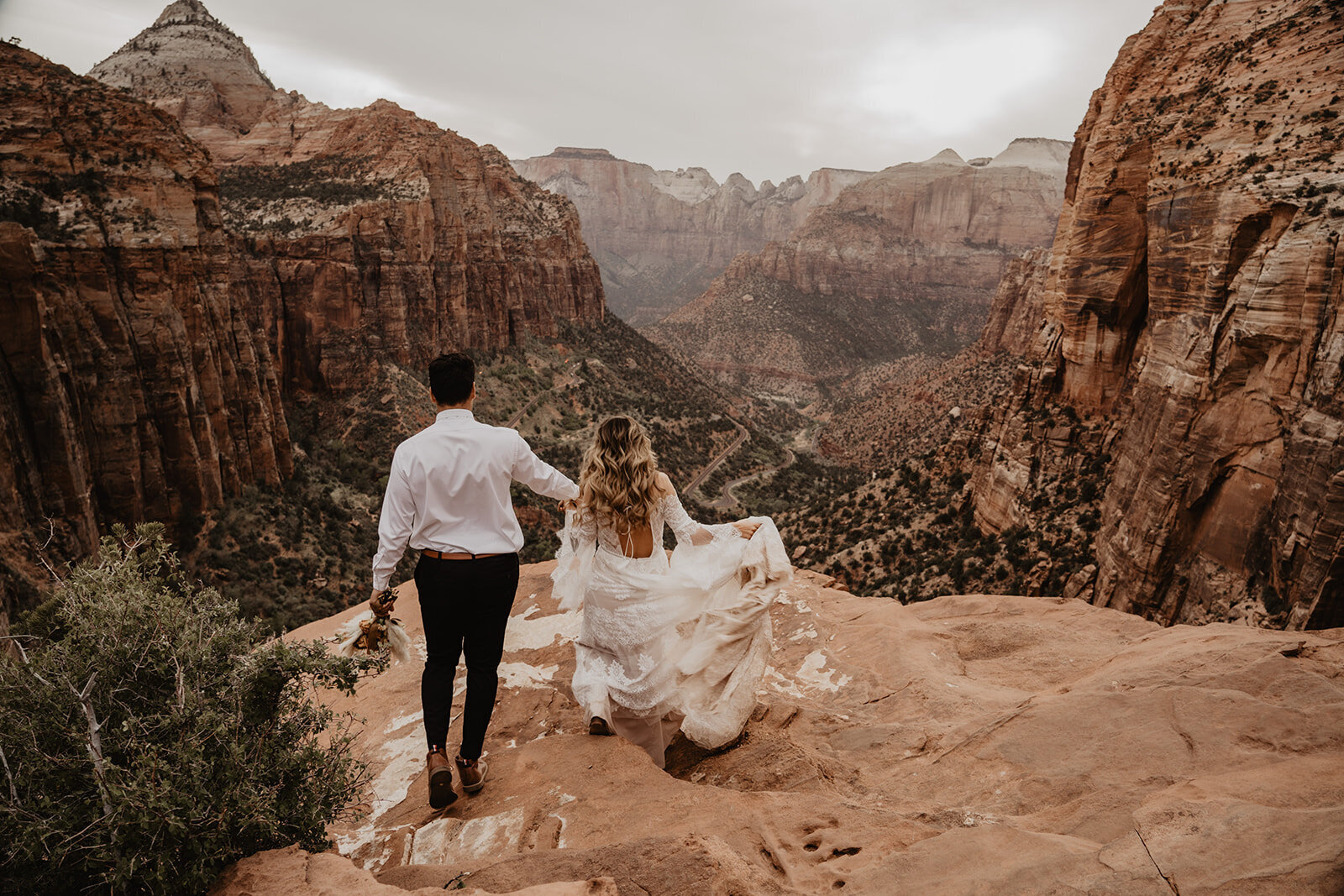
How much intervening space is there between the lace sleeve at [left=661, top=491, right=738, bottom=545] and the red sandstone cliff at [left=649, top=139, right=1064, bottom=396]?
98.6 metres

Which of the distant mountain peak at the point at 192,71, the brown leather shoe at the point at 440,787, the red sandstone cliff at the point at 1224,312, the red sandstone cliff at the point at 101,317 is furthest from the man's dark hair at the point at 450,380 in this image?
the distant mountain peak at the point at 192,71

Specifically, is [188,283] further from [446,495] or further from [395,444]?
[446,495]

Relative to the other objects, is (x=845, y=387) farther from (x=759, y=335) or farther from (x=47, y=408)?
(x=47, y=408)

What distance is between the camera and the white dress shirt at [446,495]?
15.5 ft

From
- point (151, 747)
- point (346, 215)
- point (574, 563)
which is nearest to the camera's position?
point (151, 747)

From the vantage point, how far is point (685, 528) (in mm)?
5832

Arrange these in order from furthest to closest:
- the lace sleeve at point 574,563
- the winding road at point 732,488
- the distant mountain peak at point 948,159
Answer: the distant mountain peak at point 948,159 → the winding road at point 732,488 → the lace sleeve at point 574,563

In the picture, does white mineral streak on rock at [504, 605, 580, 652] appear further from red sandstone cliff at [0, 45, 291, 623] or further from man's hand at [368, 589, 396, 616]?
red sandstone cliff at [0, 45, 291, 623]

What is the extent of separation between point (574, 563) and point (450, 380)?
2011 millimetres

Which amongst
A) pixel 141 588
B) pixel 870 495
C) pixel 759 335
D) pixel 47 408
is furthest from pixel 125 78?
pixel 759 335

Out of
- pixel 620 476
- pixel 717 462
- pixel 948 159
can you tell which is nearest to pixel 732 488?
pixel 717 462

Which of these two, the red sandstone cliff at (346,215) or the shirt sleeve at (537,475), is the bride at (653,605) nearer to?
the shirt sleeve at (537,475)

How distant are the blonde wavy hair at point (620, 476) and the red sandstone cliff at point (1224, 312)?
34.2 feet

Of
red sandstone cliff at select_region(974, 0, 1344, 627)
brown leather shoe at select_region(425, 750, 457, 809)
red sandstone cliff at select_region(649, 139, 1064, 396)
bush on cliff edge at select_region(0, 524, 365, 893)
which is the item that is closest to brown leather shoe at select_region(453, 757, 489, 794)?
brown leather shoe at select_region(425, 750, 457, 809)
